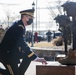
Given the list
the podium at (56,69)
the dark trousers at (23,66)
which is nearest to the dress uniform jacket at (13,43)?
the dark trousers at (23,66)

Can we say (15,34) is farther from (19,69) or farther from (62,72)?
(62,72)

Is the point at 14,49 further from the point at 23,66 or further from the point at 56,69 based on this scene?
the point at 56,69

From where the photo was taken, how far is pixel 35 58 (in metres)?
6.34

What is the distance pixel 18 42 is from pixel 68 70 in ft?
7.84

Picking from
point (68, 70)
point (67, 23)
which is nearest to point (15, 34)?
point (68, 70)

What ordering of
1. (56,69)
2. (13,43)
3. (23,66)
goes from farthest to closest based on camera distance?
(56,69) → (23,66) → (13,43)

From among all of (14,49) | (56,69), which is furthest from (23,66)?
(56,69)

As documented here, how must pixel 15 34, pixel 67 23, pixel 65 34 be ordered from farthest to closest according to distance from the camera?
1. pixel 65 34
2. pixel 67 23
3. pixel 15 34

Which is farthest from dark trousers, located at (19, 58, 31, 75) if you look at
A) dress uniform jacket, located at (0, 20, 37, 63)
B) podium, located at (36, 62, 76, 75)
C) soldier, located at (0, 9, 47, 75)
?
podium, located at (36, 62, 76, 75)

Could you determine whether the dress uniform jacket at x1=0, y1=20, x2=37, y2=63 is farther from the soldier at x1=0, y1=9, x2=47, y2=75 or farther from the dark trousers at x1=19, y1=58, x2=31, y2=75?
the dark trousers at x1=19, y1=58, x2=31, y2=75

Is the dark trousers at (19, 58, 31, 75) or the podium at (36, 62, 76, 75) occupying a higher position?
the dark trousers at (19, 58, 31, 75)

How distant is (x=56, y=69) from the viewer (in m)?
8.30

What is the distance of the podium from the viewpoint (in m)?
8.14

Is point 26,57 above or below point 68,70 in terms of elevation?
above
